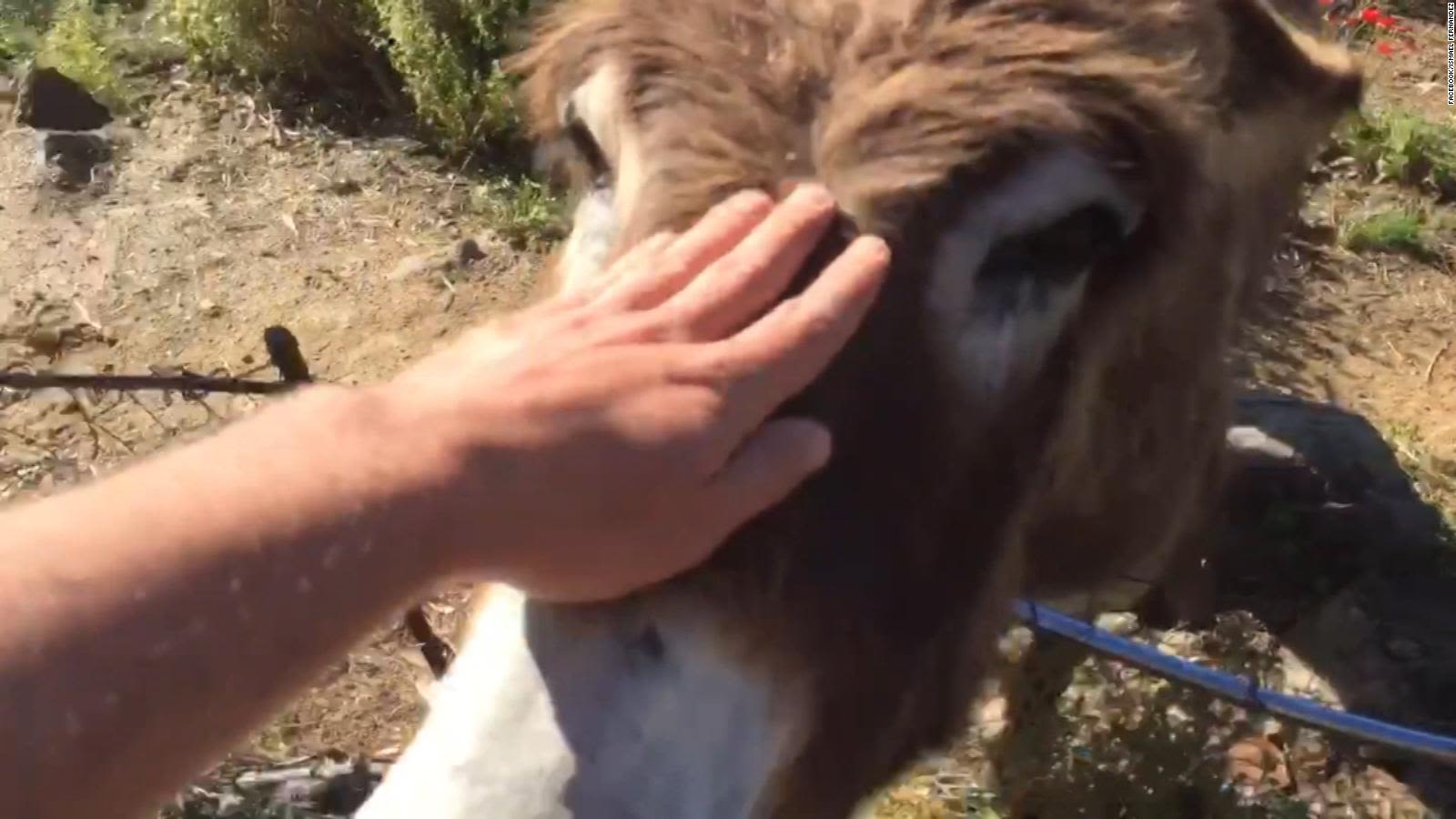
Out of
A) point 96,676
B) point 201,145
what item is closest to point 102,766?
point 96,676

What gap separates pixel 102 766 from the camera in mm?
1011

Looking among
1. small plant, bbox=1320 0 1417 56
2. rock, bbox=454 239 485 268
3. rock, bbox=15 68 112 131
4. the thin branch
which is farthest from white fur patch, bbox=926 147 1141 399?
rock, bbox=15 68 112 131

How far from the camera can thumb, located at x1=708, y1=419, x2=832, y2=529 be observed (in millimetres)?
1368

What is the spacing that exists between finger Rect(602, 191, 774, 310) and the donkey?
0.08 m

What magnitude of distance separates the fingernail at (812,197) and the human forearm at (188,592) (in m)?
0.54

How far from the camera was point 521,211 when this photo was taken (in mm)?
5215

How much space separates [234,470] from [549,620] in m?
0.38

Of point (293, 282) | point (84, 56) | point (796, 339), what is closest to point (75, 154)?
point (84, 56)

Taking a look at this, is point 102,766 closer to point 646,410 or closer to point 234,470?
point 234,470

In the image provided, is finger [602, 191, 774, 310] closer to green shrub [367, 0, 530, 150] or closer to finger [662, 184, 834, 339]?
finger [662, 184, 834, 339]

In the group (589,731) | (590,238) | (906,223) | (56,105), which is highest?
(906,223)

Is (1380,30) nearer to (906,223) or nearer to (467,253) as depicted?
(467,253)

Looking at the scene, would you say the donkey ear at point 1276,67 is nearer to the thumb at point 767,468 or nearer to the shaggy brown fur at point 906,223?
the shaggy brown fur at point 906,223

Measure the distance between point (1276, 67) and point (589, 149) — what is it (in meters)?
1.00
